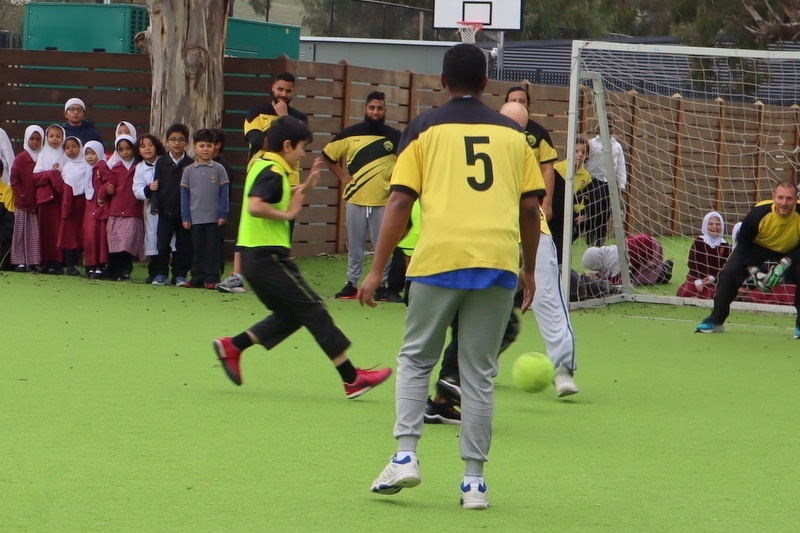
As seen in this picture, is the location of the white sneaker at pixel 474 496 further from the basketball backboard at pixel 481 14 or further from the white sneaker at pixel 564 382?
the basketball backboard at pixel 481 14

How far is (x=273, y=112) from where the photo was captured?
14.6m

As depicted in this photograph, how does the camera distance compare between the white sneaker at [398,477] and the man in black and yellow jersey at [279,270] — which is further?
the man in black and yellow jersey at [279,270]

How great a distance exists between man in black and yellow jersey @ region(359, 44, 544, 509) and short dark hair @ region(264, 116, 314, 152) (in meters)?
2.83

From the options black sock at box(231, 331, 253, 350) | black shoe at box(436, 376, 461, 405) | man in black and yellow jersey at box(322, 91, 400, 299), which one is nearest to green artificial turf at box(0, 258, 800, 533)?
black shoe at box(436, 376, 461, 405)

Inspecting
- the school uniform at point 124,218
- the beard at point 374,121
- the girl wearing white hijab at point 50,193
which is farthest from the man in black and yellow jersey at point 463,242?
the girl wearing white hijab at point 50,193

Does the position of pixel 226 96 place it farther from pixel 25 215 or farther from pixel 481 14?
pixel 481 14

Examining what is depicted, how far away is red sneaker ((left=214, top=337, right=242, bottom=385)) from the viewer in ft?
27.1

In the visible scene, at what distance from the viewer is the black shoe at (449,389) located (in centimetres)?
739

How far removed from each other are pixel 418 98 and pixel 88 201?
226 inches

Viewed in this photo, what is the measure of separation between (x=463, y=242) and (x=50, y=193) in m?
11.0

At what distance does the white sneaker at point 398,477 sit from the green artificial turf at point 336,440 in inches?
3.2

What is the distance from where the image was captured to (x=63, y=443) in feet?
21.2

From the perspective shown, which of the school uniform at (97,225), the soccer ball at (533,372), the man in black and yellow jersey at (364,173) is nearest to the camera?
the soccer ball at (533,372)

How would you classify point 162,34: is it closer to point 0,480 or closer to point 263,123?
point 263,123
